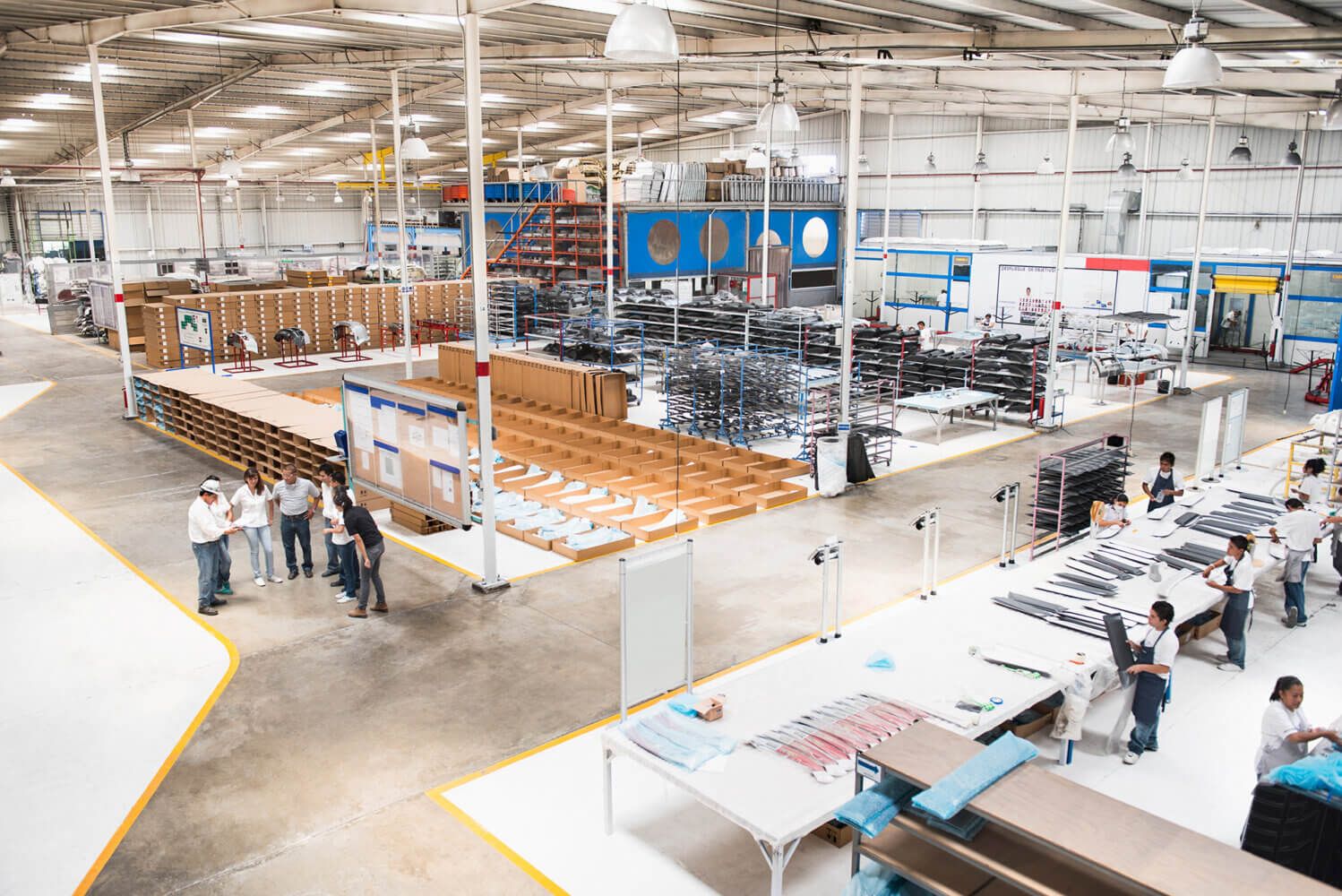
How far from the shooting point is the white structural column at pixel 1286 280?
23344 millimetres

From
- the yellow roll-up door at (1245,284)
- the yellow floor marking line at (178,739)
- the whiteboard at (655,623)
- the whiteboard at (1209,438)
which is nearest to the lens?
the yellow floor marking line at (178,739)

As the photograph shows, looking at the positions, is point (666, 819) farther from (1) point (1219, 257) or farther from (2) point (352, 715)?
(1) point (1219, 257)

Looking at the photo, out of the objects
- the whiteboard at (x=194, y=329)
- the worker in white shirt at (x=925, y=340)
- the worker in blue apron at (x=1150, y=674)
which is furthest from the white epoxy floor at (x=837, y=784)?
the whiteboard at (x=194, y=329)

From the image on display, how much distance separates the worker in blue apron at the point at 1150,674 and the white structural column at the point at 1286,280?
20.1 m

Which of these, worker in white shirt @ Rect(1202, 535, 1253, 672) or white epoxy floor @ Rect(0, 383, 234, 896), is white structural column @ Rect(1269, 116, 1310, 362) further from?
white epoxy floor @ Rect(0, 383, 234, 896)

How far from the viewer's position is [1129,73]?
697 inches

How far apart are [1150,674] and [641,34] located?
5.62 m

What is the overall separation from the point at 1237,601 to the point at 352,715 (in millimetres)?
Result: 7449

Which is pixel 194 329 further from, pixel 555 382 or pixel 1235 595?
pixel 1235 595

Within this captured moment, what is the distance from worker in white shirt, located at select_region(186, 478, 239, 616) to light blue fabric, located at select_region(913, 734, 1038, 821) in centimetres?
761

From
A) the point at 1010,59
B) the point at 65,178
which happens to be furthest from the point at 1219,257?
the point at 65,178

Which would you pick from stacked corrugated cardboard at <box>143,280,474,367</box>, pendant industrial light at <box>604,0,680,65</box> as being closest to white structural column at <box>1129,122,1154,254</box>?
stacked corrugated cardboard at <box>143,280,474,367</box>

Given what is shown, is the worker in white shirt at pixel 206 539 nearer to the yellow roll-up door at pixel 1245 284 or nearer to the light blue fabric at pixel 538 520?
the light blue fabric at pixel 538 520

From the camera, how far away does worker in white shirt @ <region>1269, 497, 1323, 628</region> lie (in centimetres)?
924
